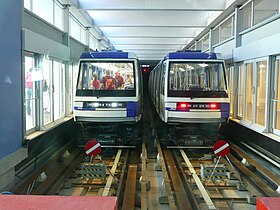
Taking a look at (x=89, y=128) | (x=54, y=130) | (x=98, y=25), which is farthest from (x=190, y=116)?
(x=98, y=25)

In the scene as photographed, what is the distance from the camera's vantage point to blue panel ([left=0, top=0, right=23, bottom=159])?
235 inches

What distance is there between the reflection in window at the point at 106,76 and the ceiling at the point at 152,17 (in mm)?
2824

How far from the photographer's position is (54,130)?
959 centimetres

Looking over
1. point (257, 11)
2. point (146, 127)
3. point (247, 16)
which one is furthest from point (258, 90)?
point (146, 127)

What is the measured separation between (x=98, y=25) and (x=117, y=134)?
680 cm

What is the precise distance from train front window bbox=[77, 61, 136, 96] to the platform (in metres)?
7.01

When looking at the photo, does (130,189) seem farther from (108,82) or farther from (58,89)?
(58,89)

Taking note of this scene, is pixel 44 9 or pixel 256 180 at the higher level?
pixel 44 9

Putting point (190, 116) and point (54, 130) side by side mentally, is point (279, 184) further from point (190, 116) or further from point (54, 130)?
point (54, 130)

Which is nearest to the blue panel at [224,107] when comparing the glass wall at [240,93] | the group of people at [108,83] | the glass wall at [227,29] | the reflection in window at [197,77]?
the reflection in window at [197,77]

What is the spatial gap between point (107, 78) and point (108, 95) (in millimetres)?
493

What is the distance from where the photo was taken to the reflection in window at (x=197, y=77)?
29.9 feet

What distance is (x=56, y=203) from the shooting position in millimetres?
2004

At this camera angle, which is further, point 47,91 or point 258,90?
point 47,91
